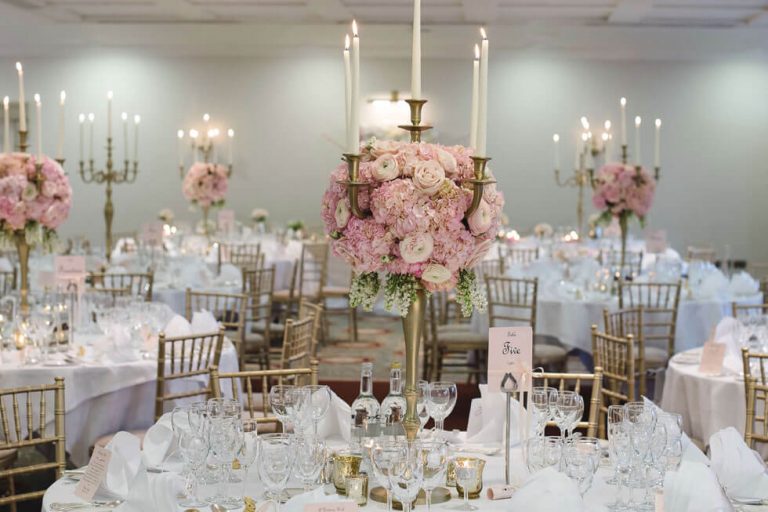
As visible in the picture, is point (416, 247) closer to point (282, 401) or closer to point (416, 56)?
point (416, 56)

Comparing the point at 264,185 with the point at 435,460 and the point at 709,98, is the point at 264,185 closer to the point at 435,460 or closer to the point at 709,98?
the point at 709,98

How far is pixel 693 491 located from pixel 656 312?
479 centimetres

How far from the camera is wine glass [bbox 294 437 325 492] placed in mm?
2596

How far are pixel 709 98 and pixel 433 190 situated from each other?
40.9 ft

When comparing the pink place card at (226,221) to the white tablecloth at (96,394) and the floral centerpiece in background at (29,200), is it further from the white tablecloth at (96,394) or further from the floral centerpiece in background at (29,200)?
the white tablecloth at (96,394)

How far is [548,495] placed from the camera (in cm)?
237

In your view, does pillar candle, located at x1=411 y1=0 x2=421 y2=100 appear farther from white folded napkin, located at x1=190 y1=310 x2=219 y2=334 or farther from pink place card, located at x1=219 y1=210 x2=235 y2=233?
pink place card, located at x1=219 y1=210 x2=235 y2=233

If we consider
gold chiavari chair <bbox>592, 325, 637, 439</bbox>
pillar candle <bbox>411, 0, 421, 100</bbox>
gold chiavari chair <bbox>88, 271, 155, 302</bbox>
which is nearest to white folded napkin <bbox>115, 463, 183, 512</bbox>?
pillar candle <bbox>411, 0, 421, 100</bbox>

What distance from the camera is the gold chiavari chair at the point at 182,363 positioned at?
4660mm

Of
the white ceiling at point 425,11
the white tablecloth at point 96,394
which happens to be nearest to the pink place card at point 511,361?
the white tablecloth at point 96,394

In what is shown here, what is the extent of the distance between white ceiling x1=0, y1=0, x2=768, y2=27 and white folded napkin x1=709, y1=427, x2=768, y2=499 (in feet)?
31.0

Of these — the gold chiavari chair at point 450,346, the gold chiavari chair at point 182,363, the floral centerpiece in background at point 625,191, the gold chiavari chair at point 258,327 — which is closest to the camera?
the gold chiavari chair at point 182,363

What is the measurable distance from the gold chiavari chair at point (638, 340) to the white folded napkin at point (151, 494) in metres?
3.58

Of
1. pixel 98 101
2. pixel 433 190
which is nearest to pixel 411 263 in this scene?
pixel 433 190
